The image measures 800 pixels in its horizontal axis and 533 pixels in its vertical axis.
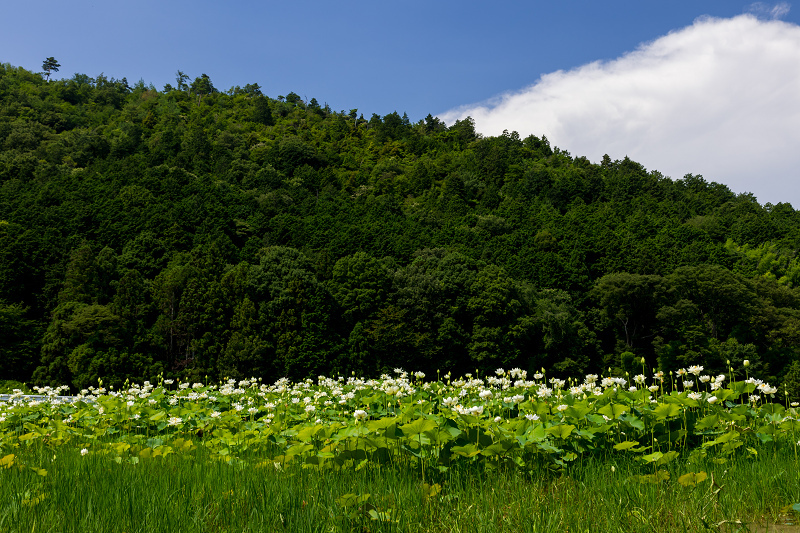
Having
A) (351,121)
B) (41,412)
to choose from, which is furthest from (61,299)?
(351,121)

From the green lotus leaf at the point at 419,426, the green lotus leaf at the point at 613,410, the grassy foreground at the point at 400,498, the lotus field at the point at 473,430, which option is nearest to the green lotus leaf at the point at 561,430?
the lotus field at the point at 473,430

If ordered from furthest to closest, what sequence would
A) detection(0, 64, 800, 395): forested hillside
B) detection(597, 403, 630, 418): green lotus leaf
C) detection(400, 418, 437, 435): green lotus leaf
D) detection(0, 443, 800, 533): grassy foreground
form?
detection(0, 64, 800, 395): forested hillside → detection(597, 403, 630, 418): green lotus leaf → detection(400, 418, 437, 435): green lotus leaf → detection(0, 443, 800, 533): grassy foreground

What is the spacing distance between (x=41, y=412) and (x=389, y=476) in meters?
6.38

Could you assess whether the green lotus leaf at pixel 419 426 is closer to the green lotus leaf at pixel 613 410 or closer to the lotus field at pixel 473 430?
the lotus field at pixel 473 430

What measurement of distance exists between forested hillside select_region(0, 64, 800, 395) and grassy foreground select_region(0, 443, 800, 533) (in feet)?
97.5

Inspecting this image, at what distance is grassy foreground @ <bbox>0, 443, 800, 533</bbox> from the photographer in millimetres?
2967

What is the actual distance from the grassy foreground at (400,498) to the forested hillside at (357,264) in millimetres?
29704

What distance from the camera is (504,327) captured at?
129 feet

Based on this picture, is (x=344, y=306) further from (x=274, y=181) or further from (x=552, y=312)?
Result: (x=274, y=181)

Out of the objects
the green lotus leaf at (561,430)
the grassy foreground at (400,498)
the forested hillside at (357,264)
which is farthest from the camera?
the forested hillside at (357,264)

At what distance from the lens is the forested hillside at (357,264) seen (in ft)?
113

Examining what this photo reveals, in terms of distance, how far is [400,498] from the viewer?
328 centimetres

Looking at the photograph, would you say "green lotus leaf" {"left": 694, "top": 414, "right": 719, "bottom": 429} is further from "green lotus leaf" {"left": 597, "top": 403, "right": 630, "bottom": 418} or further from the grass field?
"green lotus leaf" {"left": 597, "top": 403, "right": 630, "bottom": 418}

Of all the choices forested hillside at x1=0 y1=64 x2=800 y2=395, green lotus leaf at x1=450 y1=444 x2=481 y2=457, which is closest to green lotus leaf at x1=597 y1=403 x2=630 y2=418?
green lotus leaf at x1=450 y1=444 x2=481 y2=457
